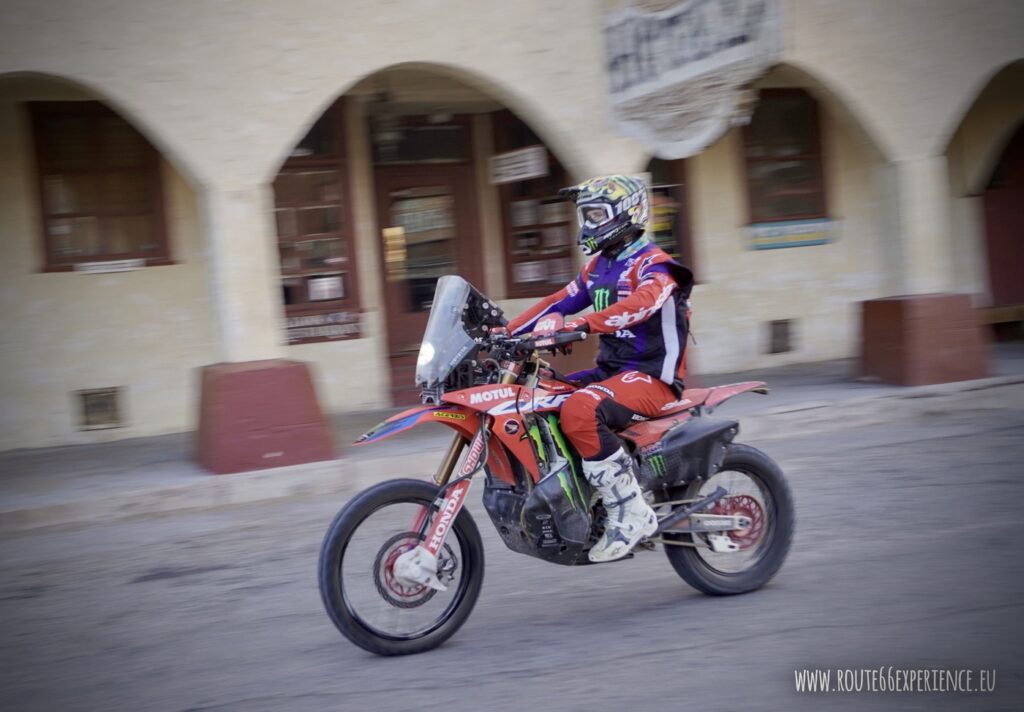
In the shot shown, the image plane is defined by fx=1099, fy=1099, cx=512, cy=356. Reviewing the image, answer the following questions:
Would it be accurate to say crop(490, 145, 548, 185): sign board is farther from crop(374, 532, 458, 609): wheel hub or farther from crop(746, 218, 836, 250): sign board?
crop(374, 532, 458, 609): wheel hub

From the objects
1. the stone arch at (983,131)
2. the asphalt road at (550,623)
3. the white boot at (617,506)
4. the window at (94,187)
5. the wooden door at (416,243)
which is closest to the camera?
the asphalt road at (550,623)

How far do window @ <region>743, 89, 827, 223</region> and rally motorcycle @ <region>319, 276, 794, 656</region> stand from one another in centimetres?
793

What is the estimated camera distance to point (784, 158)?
12.7m

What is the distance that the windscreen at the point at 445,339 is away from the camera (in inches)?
175

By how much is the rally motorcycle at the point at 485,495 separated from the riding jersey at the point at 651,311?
23cm

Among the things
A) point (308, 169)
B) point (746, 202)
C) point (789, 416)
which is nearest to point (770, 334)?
point (746, 202)

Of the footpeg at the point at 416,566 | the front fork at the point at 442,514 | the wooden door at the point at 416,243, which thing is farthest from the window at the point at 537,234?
the footpeg at the point at 416,566

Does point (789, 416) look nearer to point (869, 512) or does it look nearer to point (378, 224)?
point (869, 512)

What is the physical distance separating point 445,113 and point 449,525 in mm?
8039

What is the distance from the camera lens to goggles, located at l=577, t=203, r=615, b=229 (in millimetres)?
4887

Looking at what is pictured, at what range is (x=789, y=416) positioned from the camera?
31.4 ft

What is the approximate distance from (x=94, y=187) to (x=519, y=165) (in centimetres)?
409

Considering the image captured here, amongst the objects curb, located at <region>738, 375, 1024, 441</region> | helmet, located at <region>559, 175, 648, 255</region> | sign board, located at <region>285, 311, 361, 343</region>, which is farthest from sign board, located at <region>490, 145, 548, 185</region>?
helmet, located at <region>559, 175, 648, 255</region>

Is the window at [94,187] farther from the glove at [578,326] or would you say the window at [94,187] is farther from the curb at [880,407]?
the glove at [578,326]
